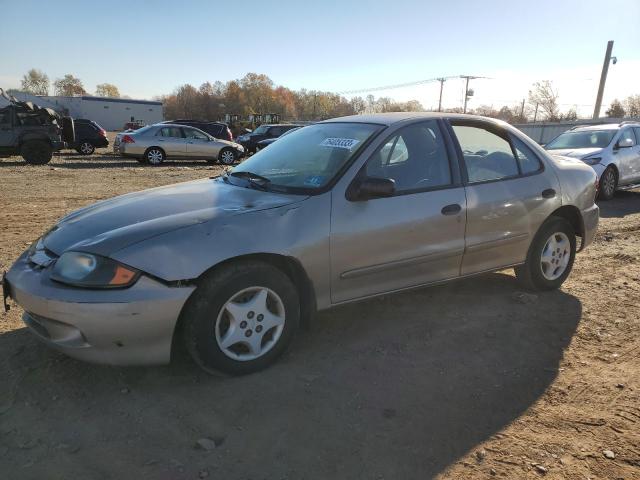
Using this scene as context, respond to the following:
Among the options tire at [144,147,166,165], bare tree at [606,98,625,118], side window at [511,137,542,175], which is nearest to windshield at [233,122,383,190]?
side window at [511,137,542,175]

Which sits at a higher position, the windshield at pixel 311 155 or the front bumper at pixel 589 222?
the windshield at pixel 311 155

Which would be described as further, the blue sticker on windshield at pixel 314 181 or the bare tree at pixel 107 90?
the bare tree at pixel 107 90

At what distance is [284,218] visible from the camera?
10.1 feet

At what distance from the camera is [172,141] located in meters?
17.7

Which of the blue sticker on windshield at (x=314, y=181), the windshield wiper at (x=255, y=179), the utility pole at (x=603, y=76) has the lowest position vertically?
the windshield wiper at (x=255, y=179)

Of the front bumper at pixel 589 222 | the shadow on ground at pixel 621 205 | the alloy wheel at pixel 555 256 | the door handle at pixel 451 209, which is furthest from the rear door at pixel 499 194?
the shadow on ground at pixel 621 205

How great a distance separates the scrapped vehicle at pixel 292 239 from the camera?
106 inches

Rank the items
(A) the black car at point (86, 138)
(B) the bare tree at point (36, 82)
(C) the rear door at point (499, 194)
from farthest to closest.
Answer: (B) the bare tree at point (36, 82)
(A) the black car at point (86, 138)
(C) the rear door at point (499, 194)

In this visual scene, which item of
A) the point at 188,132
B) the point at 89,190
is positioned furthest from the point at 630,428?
the point at 188,132

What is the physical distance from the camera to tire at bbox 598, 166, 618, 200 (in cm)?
1055

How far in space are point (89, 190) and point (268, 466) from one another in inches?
385

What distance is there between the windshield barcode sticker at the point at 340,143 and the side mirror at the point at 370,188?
381 millimetres

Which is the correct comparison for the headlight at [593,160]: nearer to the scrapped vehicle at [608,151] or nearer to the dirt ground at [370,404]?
the scrapped vehicle at [608,151]

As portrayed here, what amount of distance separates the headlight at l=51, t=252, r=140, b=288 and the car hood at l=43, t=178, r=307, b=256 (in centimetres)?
5
